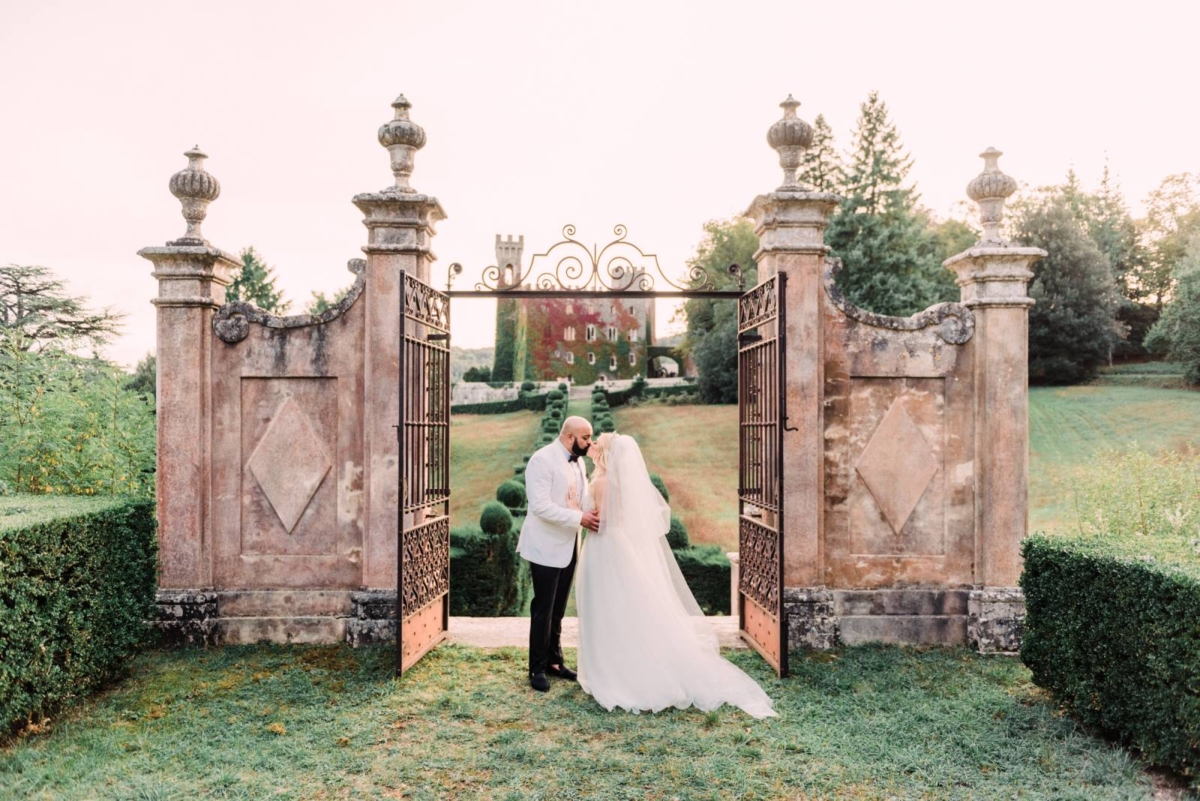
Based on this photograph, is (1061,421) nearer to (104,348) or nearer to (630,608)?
(630,608)

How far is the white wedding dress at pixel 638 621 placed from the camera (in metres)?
5.19

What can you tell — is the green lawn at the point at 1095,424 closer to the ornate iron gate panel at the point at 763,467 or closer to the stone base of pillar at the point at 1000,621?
the stone base of pillar at the point at 1000,621

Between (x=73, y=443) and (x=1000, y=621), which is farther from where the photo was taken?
(x=73, y=443)

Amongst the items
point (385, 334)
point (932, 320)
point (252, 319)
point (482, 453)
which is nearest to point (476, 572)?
point (385, 334)

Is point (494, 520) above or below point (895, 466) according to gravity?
below

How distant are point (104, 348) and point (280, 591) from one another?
1963 centimetres

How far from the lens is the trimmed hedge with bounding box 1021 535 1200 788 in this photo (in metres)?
3.97

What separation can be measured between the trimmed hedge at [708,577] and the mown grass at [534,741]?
536 centimetres

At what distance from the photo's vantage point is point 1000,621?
6.35 metres

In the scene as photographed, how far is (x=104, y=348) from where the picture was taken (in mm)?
21938

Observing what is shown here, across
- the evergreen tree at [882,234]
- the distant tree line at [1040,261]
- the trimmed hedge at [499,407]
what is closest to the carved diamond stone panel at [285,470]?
the distant tree line at [1040,261]

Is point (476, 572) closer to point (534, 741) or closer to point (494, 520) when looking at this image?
point (494, 520)

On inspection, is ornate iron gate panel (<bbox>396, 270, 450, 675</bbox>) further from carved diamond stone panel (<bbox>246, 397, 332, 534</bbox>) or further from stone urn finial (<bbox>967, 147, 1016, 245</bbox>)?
stone urn finial (<bbox>967, 147, 1016, 245</bbox>)

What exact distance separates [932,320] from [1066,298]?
1032 inches
